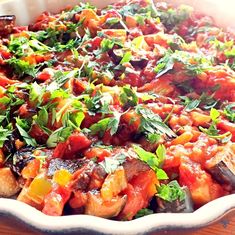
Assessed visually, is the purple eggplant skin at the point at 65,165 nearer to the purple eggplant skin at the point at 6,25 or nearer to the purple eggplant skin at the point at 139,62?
the purple eggplant skin at the point at 139,62

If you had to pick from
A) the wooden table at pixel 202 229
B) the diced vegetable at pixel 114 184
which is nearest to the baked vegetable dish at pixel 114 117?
the diced vegetable at pixel 114 184

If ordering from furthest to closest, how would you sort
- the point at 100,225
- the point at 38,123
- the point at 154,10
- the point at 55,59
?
the point at 154,10, the point at 55,59, the point at 38,123, the point at 100,225

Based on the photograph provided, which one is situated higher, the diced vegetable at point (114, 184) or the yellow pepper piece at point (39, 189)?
the diced vegetable at point (114, 184)

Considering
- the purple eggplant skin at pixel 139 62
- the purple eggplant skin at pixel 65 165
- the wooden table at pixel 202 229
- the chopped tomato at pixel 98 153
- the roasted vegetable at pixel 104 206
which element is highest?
the purple eggplant skin at pixel 139 62

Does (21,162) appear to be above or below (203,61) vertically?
below

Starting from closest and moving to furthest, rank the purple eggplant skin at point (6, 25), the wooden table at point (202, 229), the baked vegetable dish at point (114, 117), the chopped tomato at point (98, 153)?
the wooden table at point (202, 229) < the baked vegetable dish at point (114, 117) < the chopped tomato at point (98, 153) < the purple eggplant skin at point (6, 25)

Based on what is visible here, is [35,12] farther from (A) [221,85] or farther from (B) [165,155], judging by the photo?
(B) [165,155]

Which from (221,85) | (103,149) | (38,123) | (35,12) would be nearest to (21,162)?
(38,123)

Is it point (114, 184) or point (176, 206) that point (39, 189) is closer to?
point (114, 184)
